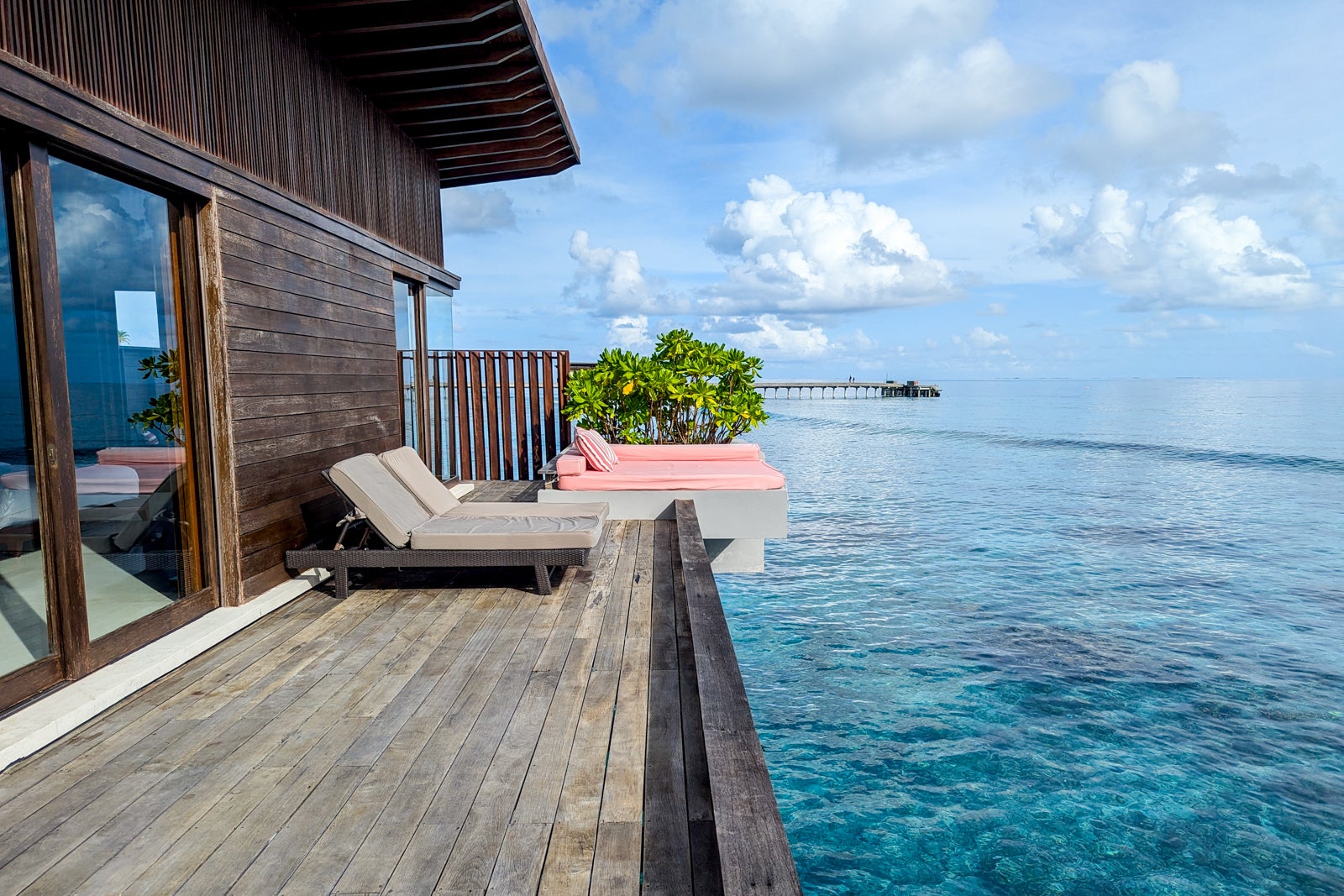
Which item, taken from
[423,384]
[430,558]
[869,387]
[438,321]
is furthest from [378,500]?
[869,387]

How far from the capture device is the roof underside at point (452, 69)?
17.5ft

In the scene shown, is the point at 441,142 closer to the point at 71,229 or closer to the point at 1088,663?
the point at 71,229

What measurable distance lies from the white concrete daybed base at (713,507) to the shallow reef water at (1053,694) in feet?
4.17

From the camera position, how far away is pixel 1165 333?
3553 cm

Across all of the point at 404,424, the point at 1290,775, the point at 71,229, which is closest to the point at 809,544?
the point at 404,424

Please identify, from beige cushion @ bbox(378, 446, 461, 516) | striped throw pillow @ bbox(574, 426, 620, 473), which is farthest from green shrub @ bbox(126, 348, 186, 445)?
striped throw pillow @ bbox(574, 426, 620, 473)

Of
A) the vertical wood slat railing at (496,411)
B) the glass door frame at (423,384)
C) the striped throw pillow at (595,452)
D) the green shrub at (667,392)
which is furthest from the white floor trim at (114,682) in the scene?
the green shrub at (667,392)

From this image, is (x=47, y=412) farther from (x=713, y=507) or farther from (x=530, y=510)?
(x=713, y=507)

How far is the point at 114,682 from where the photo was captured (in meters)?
3.10

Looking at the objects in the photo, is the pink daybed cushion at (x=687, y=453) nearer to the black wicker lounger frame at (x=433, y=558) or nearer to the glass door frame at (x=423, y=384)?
the glass door frame at (x=423, y=384)

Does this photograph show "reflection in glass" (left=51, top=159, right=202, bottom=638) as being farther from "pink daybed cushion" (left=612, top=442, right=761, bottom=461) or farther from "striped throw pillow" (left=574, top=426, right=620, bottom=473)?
"pink daybed cushion" (left=612, top=442, right=761, bottom=461)

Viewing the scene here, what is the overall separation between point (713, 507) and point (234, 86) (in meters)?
4.56

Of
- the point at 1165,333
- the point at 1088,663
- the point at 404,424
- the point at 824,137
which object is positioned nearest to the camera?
the point at 1088,663

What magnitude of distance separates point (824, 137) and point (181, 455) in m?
26.7
